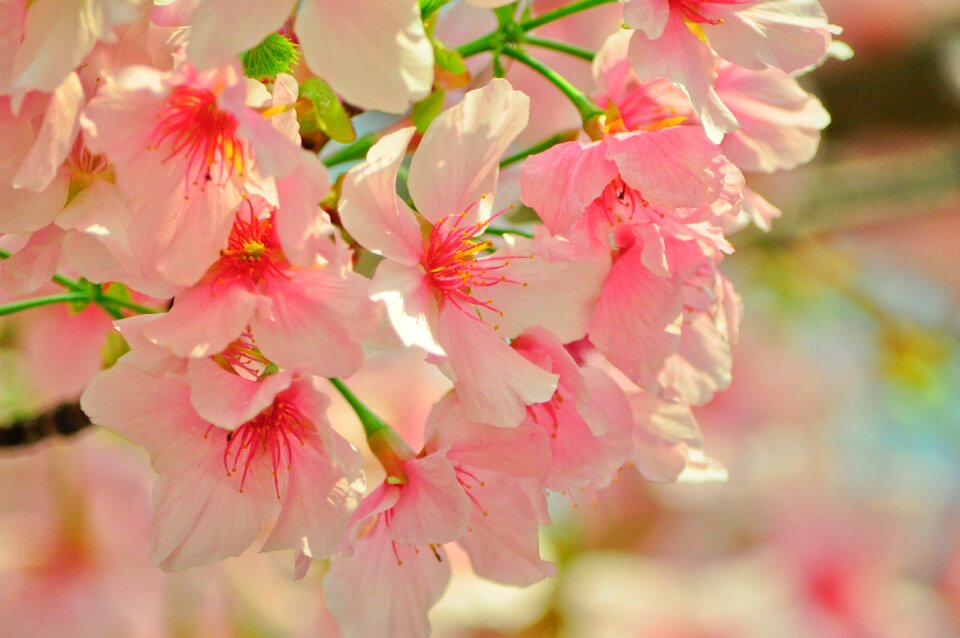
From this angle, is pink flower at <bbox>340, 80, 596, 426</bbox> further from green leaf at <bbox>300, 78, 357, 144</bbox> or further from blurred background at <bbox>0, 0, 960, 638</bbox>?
blurred background at <bbox>0, 0, 960, 638</bbox>

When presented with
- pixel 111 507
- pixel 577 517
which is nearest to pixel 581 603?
pixel 577 517

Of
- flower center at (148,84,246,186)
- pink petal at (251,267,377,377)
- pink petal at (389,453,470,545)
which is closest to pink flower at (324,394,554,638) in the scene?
pink petal at (389,453,470,545)

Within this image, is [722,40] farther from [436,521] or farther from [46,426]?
[46,426]

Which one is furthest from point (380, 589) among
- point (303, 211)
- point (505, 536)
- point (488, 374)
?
point (303, 211)

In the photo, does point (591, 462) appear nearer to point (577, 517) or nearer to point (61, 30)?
point (61, 30)

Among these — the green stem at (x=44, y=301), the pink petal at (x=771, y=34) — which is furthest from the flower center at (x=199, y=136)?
the pink petal at (x=771, y=34)

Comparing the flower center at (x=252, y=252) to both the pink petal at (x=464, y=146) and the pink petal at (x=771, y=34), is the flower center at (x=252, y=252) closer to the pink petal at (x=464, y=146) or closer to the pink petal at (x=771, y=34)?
the pink petal at (x=464, y=146)

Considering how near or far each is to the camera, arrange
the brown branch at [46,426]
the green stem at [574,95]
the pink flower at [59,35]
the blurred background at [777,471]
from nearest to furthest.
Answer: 1. the pink flower at [59,35]
2. the green stem at [574,95]
3. the brown branch at [46,426]
4. the blurred background at [777,471]
